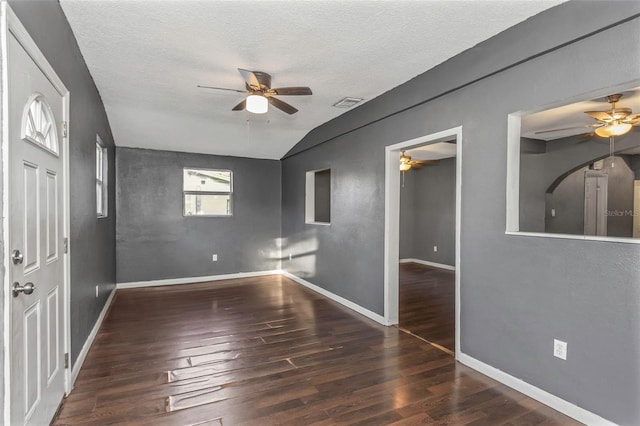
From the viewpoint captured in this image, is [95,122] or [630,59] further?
[95,122]

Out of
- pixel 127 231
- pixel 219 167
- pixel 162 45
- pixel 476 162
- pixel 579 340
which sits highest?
pixel 162 45

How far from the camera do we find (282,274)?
661cm

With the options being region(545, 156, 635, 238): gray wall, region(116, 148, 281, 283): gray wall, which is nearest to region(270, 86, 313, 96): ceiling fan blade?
region(545, 156, 635, 238): gray wall

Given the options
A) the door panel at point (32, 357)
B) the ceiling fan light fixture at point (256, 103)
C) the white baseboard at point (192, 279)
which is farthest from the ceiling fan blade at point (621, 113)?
the white baseboard at point (192, 279)

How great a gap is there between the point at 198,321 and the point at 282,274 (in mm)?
2838

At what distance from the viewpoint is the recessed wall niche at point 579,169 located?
2.34 meters

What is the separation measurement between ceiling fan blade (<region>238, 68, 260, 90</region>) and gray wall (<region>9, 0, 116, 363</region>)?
1193 millimetres

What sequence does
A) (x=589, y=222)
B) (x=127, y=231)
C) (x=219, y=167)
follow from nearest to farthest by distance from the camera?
(x=589, y=222)
(x=127, y=231)
(x=219, y=167)

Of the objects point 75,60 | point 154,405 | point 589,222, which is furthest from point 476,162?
point 75,60

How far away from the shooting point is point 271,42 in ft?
8.23

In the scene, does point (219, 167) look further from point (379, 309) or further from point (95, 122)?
point (379, 309)

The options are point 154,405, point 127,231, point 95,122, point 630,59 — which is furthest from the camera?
point 127,231

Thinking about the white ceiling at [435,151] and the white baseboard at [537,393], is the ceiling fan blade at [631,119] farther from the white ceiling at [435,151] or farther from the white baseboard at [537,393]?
the white baseboard at [537,393]

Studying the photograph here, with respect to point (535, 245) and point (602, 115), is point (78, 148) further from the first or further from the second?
point (602, 115)
